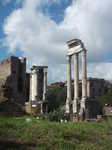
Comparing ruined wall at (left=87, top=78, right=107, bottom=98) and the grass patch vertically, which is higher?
ruined wall at (left=87, top=78, right=107, bottom=98)

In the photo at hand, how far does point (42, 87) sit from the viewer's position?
56.1 meters

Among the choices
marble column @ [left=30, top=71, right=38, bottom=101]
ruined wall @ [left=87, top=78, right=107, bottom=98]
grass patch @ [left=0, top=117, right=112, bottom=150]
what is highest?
ruined wall @ [left=87, top=78, right=107, bottom=98]

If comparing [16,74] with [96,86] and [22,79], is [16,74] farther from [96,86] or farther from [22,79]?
[96,86]

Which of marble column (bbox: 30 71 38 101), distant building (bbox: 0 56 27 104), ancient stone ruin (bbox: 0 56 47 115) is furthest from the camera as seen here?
distant building (bbox: 0 56 27 104)

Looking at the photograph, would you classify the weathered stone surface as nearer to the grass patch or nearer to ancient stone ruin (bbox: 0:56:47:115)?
ancient stone ruin (bbox: 0:56:47:115)

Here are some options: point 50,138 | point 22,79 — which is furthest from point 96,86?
point 50,138

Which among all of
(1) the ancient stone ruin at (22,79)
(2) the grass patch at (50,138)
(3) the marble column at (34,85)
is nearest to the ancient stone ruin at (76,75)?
(1) the ancient stone ruin at (22,79)

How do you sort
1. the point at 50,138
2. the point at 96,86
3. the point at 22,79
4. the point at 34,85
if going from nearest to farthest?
1. the point at 50,138
2. the point at 34,85
3. the point at 22,79
4. the point at 96,86

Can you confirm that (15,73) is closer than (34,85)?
No

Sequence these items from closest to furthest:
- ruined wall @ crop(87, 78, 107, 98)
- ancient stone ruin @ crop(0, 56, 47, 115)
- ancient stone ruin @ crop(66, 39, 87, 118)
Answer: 1. ancient stone ruin @ crop(66, 39, 87, 118)
2. ancient stone ruin @ crop(0, 56, 47, 115)
3. ruined wall @ crop(87, 78, 107, 98)

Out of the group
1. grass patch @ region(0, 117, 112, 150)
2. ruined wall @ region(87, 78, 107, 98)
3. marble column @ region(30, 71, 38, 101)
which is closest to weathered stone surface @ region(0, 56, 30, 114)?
marble column @ region(30, 71, 38, 101)

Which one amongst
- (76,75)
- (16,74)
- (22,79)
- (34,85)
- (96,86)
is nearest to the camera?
(76,75)

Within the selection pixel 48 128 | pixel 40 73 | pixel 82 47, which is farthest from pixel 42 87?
pixel 48 128

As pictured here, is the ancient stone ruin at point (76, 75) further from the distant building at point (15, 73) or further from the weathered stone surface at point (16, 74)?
the distant building at point (15, 73)
